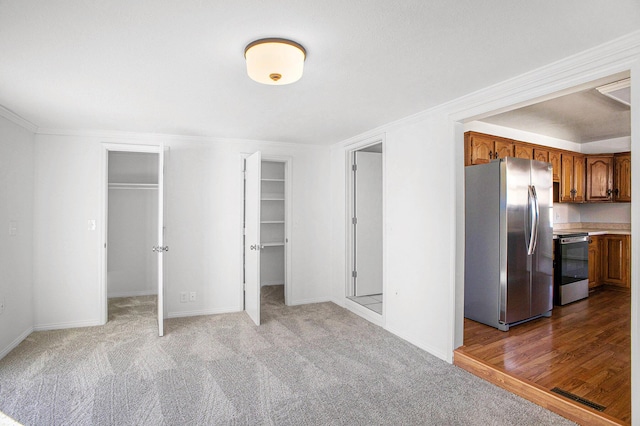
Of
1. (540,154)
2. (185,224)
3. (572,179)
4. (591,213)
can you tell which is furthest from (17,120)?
(591,213)

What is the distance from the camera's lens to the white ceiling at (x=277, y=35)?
64.1 inches

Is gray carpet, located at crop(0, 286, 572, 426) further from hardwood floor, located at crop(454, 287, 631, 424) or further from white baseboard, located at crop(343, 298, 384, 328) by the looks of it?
hardwood floor, located at crop(454, 287, 631, 424)

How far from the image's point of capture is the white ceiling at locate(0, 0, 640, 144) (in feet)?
5.34

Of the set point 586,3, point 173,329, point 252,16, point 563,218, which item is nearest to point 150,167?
point 173,329

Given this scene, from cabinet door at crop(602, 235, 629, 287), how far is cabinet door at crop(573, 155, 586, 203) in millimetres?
698

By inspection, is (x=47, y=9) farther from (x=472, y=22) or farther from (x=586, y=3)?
(x=586, y=3)

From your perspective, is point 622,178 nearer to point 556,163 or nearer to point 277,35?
point 556,163

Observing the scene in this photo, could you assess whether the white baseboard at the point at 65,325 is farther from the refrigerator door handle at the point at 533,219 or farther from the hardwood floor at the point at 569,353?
the refrigerator door handle at the point at 533,219

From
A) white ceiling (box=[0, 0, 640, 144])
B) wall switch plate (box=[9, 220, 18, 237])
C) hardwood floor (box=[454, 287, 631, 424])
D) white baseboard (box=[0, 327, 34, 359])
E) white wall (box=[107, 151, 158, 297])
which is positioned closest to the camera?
white ceiling (box=[0, 0, 640, 144])

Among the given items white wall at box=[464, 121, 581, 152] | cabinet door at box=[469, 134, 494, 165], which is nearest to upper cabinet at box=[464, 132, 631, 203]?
white wall at box=[464, 121, 581, 152]

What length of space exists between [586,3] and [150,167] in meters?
5.34

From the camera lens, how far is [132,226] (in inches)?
208

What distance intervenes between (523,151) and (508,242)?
1.49 meters

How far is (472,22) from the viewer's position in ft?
5.72
